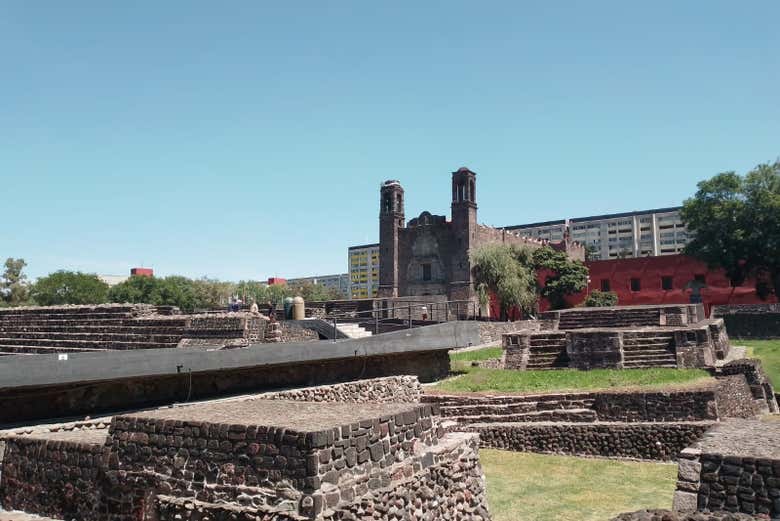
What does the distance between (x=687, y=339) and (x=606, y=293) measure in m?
21.3

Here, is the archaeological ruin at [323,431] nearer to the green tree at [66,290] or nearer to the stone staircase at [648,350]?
the stone staircase at [648,350]

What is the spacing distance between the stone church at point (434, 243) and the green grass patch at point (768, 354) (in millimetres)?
17333

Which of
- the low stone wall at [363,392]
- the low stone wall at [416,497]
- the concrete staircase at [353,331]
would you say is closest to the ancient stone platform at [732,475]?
the low stone wall at [416,497]

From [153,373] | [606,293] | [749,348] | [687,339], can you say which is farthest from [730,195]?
[153,373]

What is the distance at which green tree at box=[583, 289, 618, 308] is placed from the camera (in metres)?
36.2

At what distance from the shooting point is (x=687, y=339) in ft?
53.9

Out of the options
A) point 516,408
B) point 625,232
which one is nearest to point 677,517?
point 516,408

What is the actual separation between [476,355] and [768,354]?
985 centimetres

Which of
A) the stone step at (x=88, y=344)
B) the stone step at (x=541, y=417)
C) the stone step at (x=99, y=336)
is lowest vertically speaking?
the stone step at (x=541, y=417)

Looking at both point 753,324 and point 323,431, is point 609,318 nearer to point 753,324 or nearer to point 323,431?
point 753,324

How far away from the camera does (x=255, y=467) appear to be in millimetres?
5160

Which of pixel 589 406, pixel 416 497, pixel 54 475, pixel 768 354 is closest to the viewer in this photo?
pixel 416 497

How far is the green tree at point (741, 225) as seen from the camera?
3322 cm

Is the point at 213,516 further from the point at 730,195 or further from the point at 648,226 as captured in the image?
the point at 648,226
